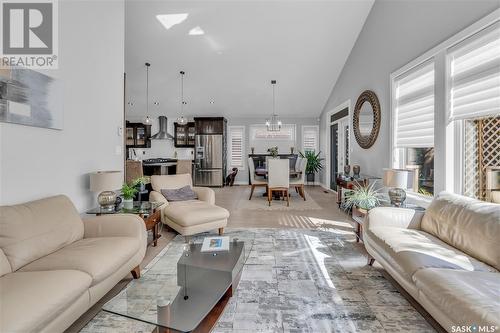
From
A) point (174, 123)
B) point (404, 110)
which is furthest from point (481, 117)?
point (174, 123)

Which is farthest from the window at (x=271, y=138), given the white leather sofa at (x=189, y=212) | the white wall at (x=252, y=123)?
the white leather sofa at (x=189, y=212)

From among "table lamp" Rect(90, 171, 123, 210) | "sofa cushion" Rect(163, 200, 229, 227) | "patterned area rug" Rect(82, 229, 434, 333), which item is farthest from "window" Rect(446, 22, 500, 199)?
"table lamp" Rect(90, 171, 123, 210)

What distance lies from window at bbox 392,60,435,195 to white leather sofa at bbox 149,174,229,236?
2.53 m

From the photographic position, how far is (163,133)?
8188mm

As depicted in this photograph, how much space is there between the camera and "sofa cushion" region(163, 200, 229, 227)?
3064 mm

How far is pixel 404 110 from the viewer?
3619 mm

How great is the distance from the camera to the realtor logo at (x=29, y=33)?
6.79 feet

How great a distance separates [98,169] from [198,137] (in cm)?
518

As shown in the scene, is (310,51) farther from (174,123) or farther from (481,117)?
(174,123)

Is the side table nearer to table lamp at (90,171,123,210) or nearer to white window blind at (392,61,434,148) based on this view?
table lamp at (90,171,123,210)

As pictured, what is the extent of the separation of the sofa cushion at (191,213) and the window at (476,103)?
2.91 metres

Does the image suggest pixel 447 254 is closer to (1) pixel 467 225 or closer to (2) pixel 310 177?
(1) pixel 467 225

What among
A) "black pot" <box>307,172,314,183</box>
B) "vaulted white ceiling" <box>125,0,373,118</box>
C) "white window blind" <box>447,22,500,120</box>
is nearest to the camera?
"white window blind" <box>447,22,500,120</box>

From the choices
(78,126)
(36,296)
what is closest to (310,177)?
(78,126)
